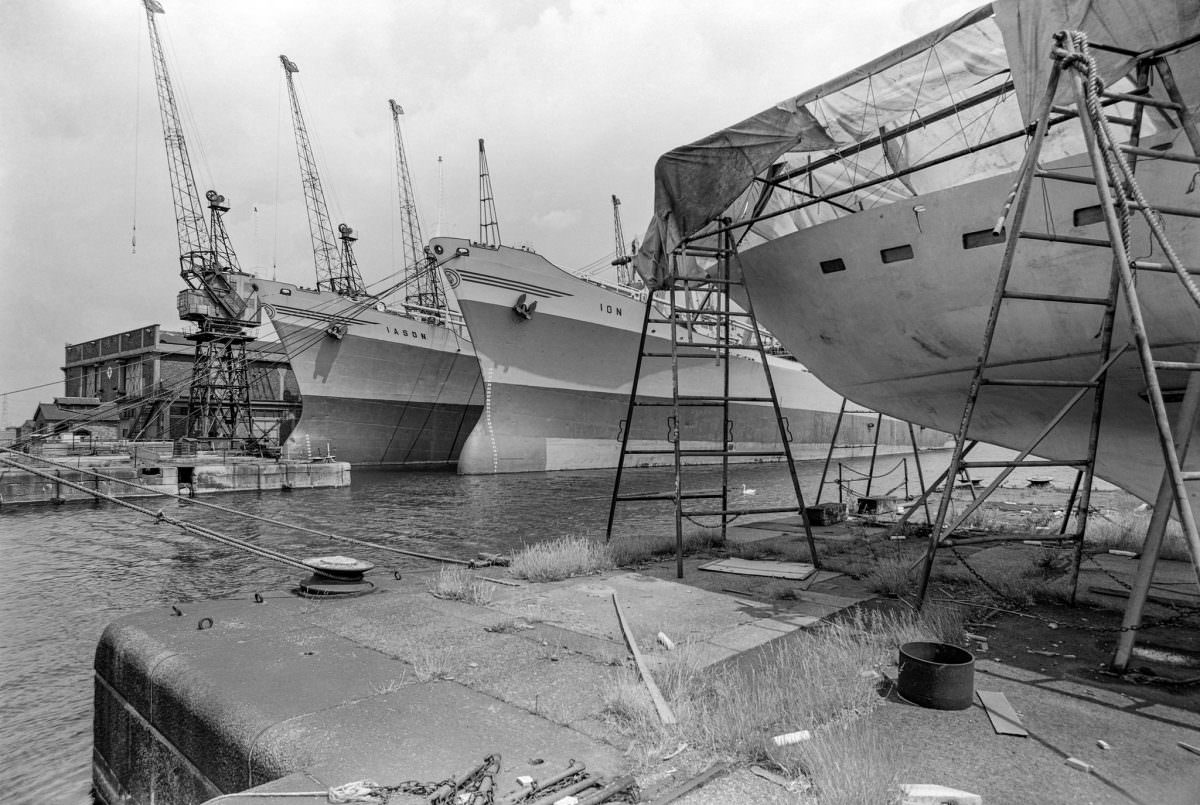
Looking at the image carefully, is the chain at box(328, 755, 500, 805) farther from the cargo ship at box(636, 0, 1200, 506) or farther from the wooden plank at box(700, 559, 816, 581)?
the cargo ship at box(636, 0, 1200, 506)

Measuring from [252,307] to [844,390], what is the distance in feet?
144

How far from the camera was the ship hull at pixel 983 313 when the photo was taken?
21.6 feet

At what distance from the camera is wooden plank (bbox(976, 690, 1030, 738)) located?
325 centimetres

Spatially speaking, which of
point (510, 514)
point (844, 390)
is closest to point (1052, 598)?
point (844, 390)

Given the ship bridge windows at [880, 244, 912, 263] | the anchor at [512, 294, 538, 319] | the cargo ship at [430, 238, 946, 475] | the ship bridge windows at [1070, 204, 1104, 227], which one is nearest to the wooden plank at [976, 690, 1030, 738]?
the ship bridge windows at [1070, 204, 1104, 227]

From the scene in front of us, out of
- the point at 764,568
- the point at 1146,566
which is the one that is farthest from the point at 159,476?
the point at 1146,566

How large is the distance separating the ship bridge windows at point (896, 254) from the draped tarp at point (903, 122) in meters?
0.89

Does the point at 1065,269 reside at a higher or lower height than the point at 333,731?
higher

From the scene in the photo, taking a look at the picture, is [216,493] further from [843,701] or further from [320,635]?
[843,701]

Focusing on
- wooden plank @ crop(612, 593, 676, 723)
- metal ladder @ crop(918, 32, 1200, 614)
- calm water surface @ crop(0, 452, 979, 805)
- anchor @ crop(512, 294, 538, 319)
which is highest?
anchor @ crop(512, 294, 538, 319)

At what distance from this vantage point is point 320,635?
16.5 ft

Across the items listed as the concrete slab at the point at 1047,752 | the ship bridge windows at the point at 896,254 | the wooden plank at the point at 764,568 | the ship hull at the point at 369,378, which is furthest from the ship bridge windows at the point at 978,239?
the ship hull at the point at 369,378

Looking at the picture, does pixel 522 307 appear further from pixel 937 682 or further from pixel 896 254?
pixel 937 682

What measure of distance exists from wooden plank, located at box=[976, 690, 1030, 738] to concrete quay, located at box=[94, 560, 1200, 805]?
0.05 m
